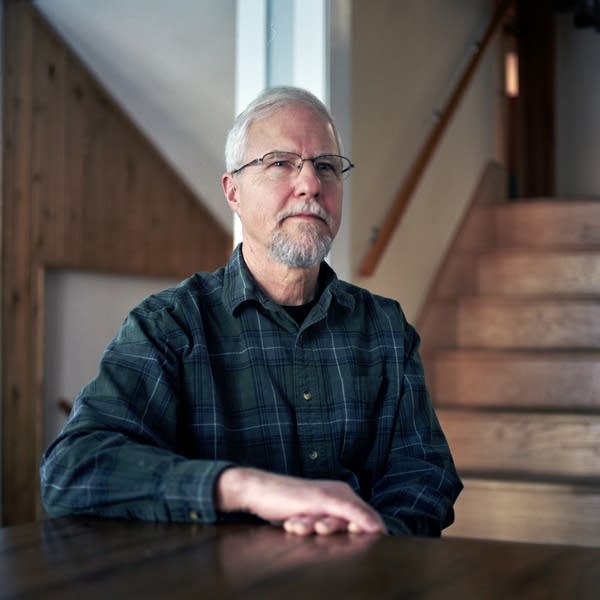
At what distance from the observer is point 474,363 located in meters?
3.74

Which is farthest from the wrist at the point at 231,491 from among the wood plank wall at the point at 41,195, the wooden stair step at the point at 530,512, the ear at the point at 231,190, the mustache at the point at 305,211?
the wood plank wall at the point at 41,195

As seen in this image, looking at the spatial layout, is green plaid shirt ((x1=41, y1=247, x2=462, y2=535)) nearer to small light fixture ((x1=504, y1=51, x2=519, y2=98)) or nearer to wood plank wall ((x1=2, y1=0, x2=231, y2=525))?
wood plank wall ((x1=2, y1=0, x2=231, y2=525))

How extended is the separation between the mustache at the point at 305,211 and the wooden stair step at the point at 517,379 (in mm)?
2143

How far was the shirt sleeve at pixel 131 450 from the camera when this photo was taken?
1.20 metres

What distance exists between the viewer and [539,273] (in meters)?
4.20

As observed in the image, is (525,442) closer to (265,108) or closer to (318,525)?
(265,108)

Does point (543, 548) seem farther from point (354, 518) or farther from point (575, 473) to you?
point (575, 473)

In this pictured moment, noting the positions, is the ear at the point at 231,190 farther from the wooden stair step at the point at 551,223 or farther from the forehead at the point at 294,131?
the wooden stair step at the point at 551,223

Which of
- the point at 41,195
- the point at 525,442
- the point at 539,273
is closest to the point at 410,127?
the point at 539,273

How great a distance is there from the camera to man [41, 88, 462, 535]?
1.38 metres

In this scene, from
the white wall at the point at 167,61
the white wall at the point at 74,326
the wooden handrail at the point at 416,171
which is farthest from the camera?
the white wall at the point at 74,326

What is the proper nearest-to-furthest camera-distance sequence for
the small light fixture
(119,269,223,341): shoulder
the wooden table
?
the wooden table
(119,269,223,341): shoulder
the small light fixture

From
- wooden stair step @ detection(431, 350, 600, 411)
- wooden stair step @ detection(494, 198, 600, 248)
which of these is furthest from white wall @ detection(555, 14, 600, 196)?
wooden stair step @ detection(431, 350, 600, 411)

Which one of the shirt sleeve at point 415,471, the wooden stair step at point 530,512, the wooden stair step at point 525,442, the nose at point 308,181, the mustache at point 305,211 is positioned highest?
the nose at point 308,181
